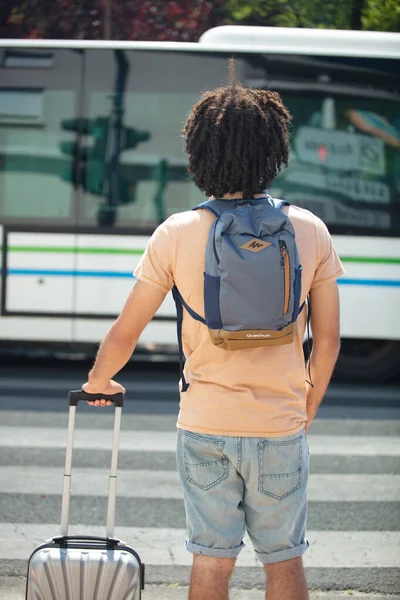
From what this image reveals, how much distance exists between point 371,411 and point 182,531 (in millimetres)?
3615

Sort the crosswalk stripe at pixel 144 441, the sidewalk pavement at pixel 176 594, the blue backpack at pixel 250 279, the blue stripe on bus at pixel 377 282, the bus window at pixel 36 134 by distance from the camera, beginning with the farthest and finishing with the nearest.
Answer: the bus window at pixel 36 134 → the blue stripe on bus at pixel 377 282 → the crosswalk stripe at pixel 144 441 → the sidewalk pavement at pixel 176 594 → the blue backpack at pixel 250 279

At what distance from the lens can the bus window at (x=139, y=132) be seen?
1005 centimetres

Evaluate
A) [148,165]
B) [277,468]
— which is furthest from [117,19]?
[277,468]

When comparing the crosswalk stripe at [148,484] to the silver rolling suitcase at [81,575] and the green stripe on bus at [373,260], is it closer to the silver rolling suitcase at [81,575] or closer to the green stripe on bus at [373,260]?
the silver rolling suitcase at [81,575]

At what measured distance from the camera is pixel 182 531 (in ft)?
17.2

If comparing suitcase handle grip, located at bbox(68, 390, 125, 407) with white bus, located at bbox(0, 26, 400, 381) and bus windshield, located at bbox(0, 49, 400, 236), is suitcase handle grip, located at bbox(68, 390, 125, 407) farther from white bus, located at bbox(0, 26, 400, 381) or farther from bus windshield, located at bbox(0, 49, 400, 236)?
bus windshield, located at bbox(0, 49, 400, 236)

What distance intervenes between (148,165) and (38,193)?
41.7 inches

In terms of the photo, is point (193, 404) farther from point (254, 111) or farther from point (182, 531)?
point (182, 531)

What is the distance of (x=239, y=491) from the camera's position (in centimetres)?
290

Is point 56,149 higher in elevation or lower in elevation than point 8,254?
higher

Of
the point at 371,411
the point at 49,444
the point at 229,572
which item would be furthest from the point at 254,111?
the point at 371,411

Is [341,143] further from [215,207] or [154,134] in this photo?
[215,207]

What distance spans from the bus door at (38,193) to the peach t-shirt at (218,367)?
23.1 ft

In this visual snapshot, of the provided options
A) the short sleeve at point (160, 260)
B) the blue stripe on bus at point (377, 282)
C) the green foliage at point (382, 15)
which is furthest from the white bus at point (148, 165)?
the green foliage at point (382, 15)
